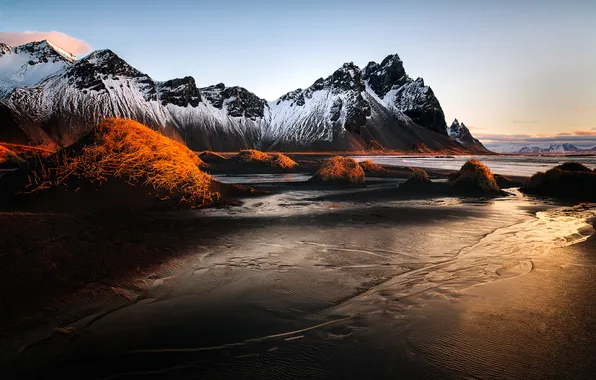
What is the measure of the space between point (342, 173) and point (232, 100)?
593 feet

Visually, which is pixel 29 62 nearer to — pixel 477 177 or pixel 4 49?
pixel 4 49

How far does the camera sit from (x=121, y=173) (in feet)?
35.1

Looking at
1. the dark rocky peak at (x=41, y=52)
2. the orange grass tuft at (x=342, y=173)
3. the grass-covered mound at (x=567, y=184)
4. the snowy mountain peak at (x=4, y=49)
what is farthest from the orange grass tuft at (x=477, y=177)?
the snowy mountain peak at (x=4, y=49)

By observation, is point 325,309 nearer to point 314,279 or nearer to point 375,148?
point 314,279

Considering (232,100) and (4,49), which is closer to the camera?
(4,49)

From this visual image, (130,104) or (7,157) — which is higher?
(130,104)

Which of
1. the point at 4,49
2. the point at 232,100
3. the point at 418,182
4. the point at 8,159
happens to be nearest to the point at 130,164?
the point at 418,182

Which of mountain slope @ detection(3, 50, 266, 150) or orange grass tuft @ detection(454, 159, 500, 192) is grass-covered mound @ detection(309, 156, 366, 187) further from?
mountain slope @ detection(3, 50, 266, 150)

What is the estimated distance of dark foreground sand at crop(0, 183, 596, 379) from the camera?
3098 millimetres

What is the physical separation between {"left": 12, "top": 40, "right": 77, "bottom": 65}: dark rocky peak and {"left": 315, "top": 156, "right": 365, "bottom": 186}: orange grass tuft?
572 ft

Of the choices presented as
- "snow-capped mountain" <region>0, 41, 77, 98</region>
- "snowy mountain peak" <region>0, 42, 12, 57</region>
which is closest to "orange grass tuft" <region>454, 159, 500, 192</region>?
"snow-capped mountain" <region>0, 41, 77, 98</region>

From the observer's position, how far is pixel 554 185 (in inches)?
712

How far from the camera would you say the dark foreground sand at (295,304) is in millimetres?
3098

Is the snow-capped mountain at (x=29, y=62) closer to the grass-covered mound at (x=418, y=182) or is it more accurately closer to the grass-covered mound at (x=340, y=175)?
the grass-covered mound at (x=340, y=175)
